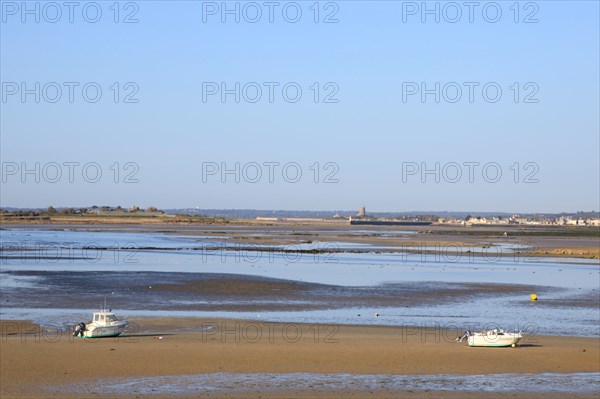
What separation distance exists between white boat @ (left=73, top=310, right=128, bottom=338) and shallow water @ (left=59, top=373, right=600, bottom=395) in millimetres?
5393

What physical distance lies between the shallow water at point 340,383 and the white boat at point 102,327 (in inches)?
212

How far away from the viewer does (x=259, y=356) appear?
21.1m

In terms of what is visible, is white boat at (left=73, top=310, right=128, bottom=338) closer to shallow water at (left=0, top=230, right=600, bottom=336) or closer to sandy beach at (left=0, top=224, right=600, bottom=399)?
sandy beach at (left=0, top=224, right=600, bottom=399)

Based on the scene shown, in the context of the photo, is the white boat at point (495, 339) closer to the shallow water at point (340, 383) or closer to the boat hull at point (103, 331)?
the shallow water at point (340, 383)

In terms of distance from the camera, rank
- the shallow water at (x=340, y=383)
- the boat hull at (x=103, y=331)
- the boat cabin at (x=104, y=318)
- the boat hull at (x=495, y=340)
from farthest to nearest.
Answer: the boat cabin at (x=104, y=318) < the boat hull at (x=103, y=331) < the boat hull at (x=495, y=340) < the shallow water at (x=340, y=383)

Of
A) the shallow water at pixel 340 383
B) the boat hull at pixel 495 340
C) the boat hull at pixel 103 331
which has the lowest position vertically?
the shallow water at pixel 340 383

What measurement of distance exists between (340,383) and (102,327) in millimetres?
8022

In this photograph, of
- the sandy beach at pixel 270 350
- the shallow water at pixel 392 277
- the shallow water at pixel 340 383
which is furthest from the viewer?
the shallow water at pixel 392 277

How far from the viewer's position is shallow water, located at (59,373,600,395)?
695 inches

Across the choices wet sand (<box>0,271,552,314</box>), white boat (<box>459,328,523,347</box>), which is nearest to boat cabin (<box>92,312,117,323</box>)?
wet sand (<box>0,271,552,314</box>)

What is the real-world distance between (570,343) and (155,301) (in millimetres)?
15903

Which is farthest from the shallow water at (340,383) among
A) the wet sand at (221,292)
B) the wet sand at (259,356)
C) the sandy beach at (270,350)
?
the wet sand at (221,292)

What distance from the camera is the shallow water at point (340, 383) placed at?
57.9ft

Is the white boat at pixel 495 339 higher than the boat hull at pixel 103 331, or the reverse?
the boat hull at pixel 103 331
